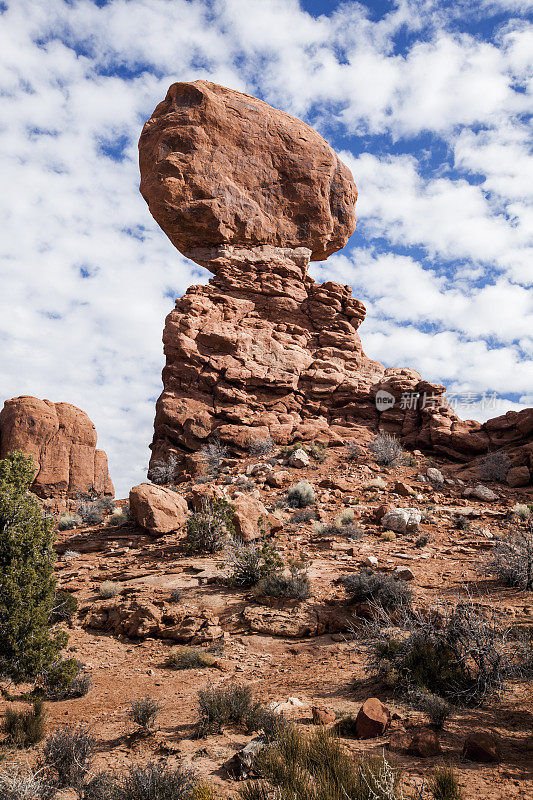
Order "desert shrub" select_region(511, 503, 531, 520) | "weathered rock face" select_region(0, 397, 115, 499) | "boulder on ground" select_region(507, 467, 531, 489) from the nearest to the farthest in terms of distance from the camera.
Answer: "desert shrub" select_region(511, 503, 531, 520) → "boulder on ground" select_region(507, 467, 531, 489) → "weathered rock face" select_region(0, 397, 115, 499)

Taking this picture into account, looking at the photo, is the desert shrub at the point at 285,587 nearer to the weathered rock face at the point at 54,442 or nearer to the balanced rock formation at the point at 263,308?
the balanced rock formation at the point at 263,308

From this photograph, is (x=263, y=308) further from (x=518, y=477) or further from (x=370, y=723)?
(x=370, y=723)

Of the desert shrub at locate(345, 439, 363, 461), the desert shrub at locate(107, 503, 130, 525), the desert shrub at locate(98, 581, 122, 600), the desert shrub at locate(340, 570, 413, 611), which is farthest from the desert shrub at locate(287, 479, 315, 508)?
the desert shrub at locate(98, 581, 122, 600)

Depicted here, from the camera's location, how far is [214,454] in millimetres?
17484

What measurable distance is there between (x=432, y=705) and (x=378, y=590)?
308 cm

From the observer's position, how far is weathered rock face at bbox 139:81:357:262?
20922mm

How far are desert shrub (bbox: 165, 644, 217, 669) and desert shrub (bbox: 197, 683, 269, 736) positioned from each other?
153 cm

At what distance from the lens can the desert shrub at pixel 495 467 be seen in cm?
1636

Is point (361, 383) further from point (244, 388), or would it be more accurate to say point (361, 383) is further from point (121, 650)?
point (121, 650)

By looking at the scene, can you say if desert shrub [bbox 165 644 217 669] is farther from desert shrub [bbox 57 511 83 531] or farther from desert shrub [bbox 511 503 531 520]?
desert shrub [bbox 511 503 531 520]

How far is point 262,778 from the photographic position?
346 centimetres

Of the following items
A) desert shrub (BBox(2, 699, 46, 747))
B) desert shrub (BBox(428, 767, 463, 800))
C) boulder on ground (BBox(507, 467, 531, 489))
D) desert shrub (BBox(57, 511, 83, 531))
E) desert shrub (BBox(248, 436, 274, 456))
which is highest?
desert shrub (BBox(248, 436, 274, 456))

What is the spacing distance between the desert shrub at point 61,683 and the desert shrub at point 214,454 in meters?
11.0

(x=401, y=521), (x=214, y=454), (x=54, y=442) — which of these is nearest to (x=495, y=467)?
(x=401, y=521)
